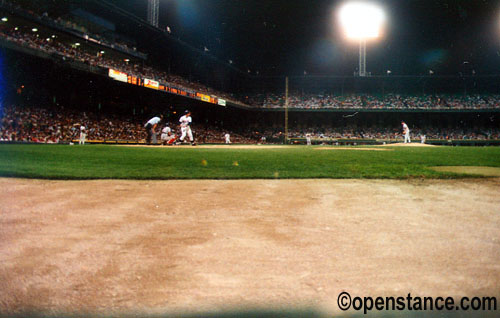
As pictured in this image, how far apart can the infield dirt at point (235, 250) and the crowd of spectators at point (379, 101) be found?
41.1m

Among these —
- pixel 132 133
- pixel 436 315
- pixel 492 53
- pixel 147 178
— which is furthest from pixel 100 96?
pixel 492 53

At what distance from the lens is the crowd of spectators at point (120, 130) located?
779 inches

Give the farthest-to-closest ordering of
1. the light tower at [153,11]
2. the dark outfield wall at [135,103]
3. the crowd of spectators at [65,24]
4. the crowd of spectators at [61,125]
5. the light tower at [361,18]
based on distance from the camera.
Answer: the light tower at [153,11], the light tower at [361,18], the dark outfield wall at [135,103], the crowd of spectators at [65,24], the crowd of spectators at [61,125]

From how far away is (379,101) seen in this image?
4441 centimetres

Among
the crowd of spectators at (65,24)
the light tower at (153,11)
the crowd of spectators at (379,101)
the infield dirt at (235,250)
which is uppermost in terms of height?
the light tower at (153,11)

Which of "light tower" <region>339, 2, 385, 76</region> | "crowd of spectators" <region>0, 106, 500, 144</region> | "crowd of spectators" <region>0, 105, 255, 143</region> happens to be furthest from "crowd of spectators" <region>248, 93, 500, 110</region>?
"crowd of spectators" <region>0, 105, 255, 143</region>

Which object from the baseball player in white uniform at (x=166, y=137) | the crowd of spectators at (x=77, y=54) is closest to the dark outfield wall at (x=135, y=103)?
the crowd of spectators at (x=77, y=54)

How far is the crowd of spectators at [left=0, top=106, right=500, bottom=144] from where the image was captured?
19.8 m

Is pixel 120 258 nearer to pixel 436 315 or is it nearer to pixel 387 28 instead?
pixel 436 315

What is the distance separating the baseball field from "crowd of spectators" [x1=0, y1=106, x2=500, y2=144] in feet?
62.1

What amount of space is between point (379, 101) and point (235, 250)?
46.4 metres

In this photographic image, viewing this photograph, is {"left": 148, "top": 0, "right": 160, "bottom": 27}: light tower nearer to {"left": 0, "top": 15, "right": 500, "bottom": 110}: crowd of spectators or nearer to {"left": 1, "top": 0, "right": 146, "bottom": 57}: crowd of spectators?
{"left": 1, "top": 0, "right": 146, "bottom": 57}: crowd of spectators

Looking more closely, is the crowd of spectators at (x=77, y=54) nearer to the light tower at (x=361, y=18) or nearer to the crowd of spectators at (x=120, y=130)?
the crowd of spectators at (x=120, y=130)

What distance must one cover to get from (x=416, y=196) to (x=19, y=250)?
368cm
